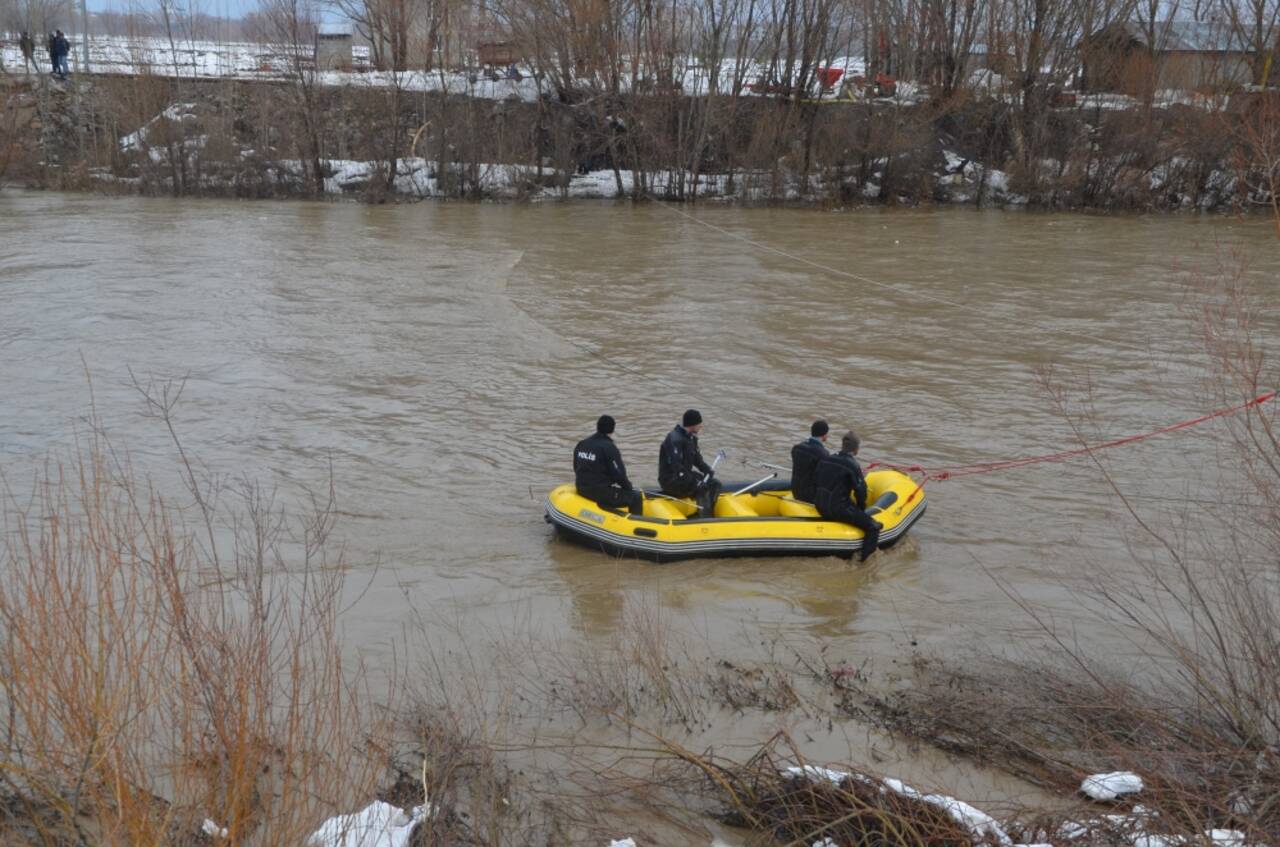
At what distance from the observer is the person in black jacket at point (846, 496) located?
926 cm

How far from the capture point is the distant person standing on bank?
1499 inches

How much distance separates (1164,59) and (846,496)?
28.9m

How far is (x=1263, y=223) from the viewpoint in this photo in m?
28.9

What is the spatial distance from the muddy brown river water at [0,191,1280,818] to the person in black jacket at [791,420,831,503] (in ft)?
2.11

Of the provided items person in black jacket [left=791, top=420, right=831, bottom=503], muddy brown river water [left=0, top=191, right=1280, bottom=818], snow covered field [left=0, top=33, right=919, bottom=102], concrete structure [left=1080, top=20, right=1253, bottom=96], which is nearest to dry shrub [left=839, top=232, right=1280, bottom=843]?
muddy brown river water [left=0, top=191, right=1280, bottom=818]

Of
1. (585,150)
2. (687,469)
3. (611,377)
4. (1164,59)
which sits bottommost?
(611,377)

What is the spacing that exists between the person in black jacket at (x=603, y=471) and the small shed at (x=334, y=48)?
30088 mm

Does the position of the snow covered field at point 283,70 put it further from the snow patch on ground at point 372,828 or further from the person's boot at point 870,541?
the snow patch on ground at point 372,828

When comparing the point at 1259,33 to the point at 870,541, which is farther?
the point at 1259,33

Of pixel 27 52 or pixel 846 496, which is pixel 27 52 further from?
pixel 846 496

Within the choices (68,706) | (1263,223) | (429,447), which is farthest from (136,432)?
(1263,223)

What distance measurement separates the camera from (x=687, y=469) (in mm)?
9594

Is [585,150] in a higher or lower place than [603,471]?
higher

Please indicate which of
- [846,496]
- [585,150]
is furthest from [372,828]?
[585,150]
